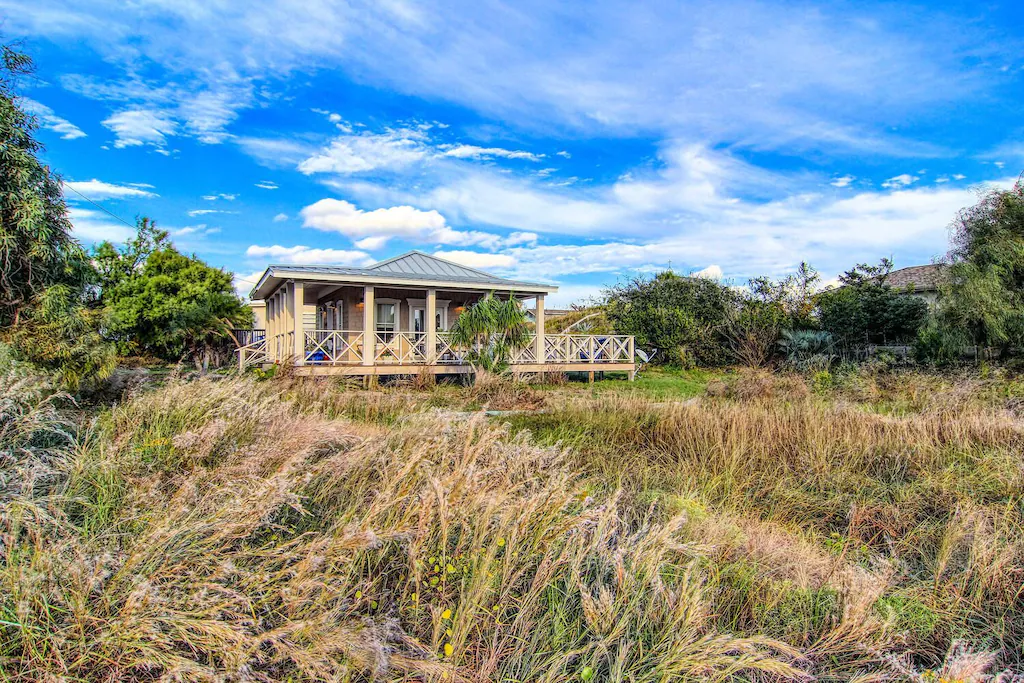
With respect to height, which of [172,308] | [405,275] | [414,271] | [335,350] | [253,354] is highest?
[414,271]

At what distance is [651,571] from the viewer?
2482 millimetres

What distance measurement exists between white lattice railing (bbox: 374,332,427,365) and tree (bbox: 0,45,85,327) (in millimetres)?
7504

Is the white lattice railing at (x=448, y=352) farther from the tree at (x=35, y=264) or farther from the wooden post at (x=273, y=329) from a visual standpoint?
the tree at (x=35, y=264)

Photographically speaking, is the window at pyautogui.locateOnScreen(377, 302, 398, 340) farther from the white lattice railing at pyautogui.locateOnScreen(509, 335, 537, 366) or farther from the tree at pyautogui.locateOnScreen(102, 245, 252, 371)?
the tree at pyautogui.locateOnScreen(102, 245, 252, 371)

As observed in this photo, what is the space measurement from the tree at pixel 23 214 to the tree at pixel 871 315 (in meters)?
19.2

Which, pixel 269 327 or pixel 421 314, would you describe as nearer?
pixel 421 314

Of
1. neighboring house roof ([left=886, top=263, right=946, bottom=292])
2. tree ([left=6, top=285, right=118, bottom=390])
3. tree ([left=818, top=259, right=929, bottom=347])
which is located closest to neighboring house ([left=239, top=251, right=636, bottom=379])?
tree ([left=6, top=285, right=118, bottom=390])

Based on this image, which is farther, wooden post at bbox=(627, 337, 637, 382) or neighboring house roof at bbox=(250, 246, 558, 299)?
wooden post at bbox=(627, 337, 637, 382)

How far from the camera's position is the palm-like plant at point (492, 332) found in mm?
13414

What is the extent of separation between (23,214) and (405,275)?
8694mm

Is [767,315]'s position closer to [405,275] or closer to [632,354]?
[632,354]

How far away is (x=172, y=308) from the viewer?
17094mm

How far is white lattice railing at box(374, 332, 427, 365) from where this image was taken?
573 inches

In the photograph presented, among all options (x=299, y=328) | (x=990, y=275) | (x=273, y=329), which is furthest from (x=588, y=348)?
(x=273, y=329)
